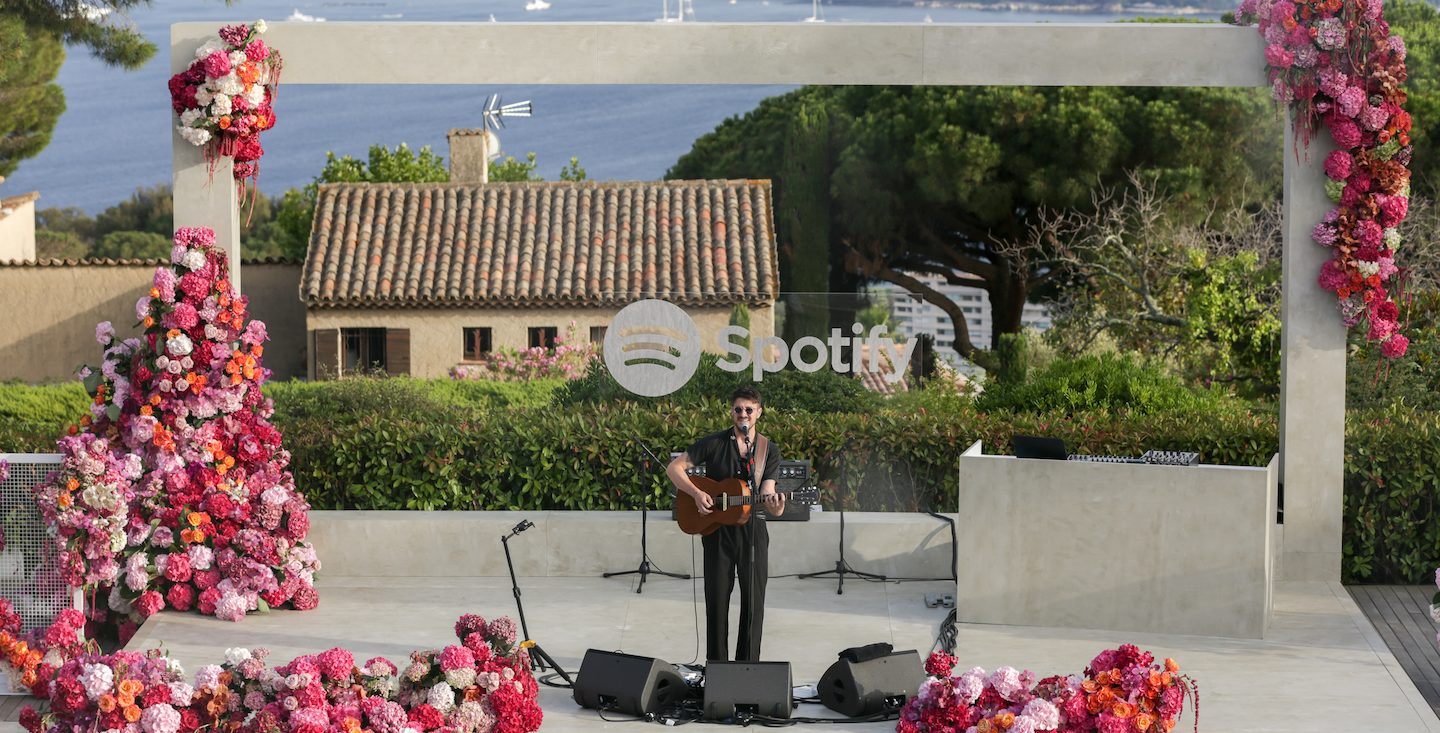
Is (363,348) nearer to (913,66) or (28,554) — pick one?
(913,66)

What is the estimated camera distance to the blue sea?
69.6 meters

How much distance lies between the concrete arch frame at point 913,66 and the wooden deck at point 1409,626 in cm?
32

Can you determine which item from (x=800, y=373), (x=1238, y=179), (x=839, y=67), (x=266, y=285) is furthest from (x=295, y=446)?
(x=1238, y=179)

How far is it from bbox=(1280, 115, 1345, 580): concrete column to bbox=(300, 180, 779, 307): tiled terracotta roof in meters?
14.4

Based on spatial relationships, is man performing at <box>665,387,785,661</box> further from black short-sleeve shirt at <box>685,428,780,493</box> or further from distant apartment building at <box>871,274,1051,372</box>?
distant apartment building at <box>871,274,1051,372</box>

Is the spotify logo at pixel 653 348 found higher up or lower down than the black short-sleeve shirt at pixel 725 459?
higher up

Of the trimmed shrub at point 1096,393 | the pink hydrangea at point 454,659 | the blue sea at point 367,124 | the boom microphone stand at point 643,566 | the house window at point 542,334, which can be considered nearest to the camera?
the pink hydrangea at point 454,659

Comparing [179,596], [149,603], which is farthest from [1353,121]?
[149,603]

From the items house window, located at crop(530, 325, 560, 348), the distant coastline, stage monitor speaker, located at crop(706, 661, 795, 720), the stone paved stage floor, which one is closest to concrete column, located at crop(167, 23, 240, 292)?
the stone paved stage floor

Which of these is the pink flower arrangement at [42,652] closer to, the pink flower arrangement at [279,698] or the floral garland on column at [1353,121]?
the pink flower arrangement at [279,698]

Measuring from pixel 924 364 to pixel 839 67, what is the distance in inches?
101

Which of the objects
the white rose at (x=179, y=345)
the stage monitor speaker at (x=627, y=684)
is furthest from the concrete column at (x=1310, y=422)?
the white rose at (x=179, y=345)

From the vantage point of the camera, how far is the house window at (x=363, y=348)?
27.3 metres

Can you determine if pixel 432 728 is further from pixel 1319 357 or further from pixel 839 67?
pixel 1319 357
